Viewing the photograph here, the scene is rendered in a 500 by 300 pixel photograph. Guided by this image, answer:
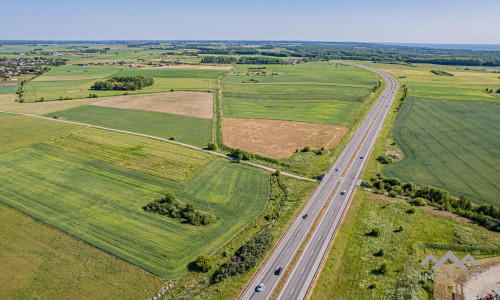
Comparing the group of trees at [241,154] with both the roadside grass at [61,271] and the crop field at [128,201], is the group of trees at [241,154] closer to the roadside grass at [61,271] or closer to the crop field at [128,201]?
the crop field at [128,201]

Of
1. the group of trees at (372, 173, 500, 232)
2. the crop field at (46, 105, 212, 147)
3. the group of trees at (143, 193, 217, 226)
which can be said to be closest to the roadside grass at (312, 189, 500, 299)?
the group of trees at (372, 173, 500, 232)

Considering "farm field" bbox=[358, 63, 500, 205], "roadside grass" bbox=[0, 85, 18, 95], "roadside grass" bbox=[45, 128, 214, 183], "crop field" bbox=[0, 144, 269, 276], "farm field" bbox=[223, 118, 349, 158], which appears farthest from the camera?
"roadside grass" bbox=[0, 85, 18, 95]

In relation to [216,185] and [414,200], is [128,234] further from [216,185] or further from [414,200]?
[414,200]

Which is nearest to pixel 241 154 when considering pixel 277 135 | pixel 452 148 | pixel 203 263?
pixel 277 135

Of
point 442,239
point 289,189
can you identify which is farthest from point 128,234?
A: point 442,239

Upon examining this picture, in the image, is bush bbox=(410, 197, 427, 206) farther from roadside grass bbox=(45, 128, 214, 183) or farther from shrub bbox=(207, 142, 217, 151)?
shrub bbox=(207, 142, 217, 151)

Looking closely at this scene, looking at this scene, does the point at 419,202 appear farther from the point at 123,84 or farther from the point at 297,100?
the point at 123,84
